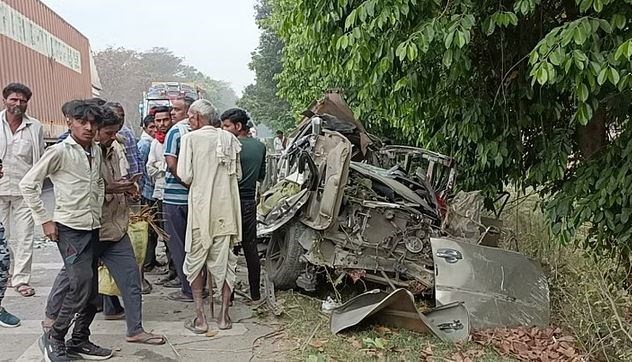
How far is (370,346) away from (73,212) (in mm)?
2392

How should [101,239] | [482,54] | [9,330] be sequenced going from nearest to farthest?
[101,239], [9,330], [482,54]

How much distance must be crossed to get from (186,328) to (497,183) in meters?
3.54

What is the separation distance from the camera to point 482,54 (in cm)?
575

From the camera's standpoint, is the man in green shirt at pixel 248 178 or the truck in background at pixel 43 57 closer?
the man in green shirt at pixel 248 178

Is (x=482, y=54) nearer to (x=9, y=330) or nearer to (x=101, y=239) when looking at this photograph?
(x=101, y=239)

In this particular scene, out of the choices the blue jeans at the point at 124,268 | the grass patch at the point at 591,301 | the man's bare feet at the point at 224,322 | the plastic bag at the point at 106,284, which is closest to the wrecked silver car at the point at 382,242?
the grass patch at the point at 591,301

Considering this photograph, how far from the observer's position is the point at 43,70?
13.7 metres

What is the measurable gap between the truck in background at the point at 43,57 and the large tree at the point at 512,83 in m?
7.77

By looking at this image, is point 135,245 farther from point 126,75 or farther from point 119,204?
point 126,75

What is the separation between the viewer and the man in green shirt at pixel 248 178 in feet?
18.3

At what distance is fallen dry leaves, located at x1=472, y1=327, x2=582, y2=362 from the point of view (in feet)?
14.3

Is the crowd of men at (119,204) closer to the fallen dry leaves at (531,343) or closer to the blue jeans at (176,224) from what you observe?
the blue jeans at (176,224)

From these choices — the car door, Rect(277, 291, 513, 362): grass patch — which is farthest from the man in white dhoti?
the car door

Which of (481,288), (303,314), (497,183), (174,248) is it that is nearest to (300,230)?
(303,314)
